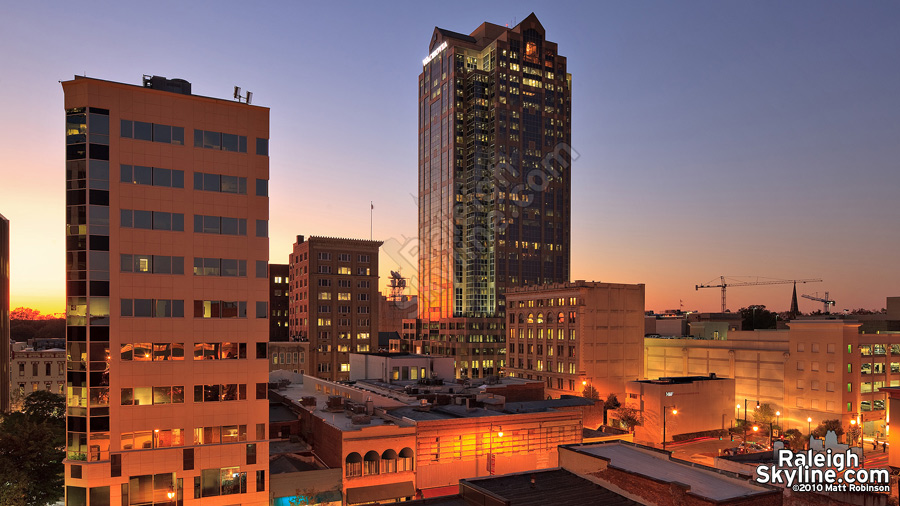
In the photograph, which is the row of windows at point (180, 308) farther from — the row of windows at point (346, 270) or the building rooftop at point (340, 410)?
the row of windows at point (346, 270)

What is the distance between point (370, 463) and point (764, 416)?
8485cm

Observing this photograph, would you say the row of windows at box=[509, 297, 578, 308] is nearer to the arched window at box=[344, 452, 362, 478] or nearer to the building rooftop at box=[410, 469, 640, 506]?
the arched window at box=[344, 452, 362, 478]

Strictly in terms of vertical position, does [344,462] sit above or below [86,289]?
below

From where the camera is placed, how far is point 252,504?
54781mm

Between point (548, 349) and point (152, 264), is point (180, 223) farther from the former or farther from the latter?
point (548, 349)

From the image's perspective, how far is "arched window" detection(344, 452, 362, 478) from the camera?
5938 cm

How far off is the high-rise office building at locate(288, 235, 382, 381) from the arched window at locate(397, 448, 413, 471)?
377ft

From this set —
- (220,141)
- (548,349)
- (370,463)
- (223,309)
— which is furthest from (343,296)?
(220,141)

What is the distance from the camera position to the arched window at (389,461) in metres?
61.7

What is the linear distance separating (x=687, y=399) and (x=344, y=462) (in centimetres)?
7041

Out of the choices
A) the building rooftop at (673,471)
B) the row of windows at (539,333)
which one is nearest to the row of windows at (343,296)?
the row of windows at (539,333)

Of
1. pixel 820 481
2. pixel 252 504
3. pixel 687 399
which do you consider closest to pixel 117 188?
pixel 252 504

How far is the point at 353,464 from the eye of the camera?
59.8 metres

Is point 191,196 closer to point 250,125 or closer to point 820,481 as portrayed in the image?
point 250,125
